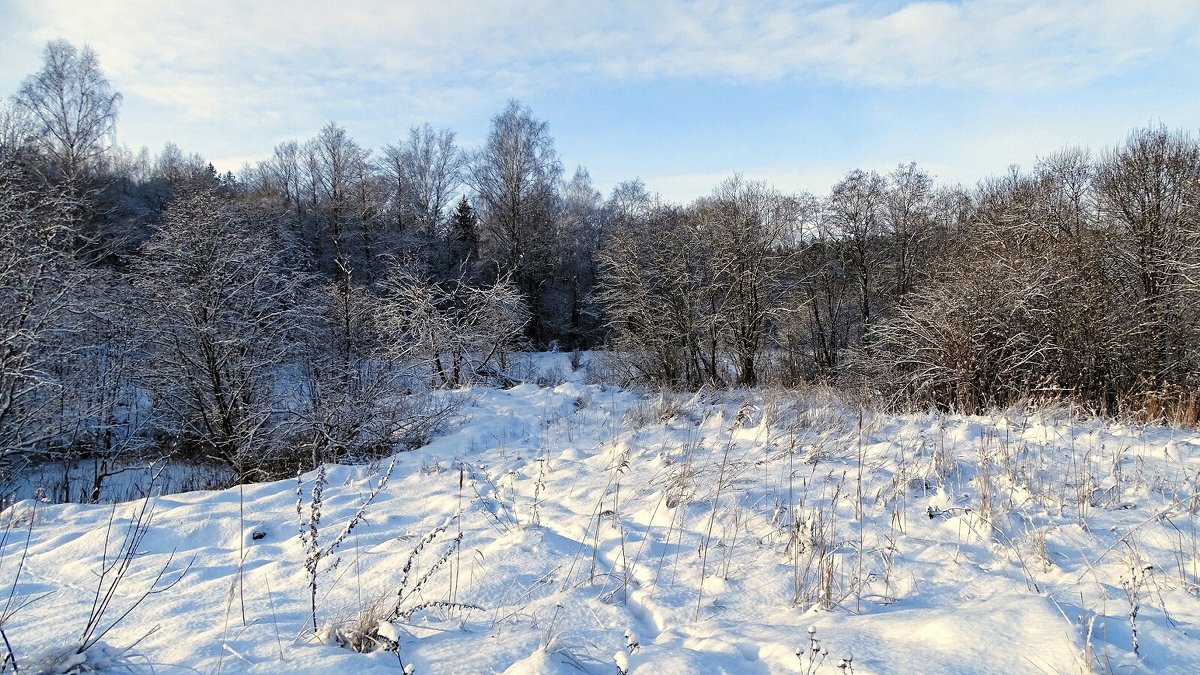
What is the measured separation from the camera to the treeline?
8.66 metres

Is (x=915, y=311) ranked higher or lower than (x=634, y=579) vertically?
higher

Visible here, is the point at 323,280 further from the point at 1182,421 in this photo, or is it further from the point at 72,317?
the point at 1182,421

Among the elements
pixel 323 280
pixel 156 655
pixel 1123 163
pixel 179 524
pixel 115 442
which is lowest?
pixel 115 442

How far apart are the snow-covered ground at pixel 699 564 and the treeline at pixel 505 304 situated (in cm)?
310

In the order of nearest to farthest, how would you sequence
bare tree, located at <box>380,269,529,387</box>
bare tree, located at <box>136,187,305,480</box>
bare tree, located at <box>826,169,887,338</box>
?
bare tree, located at <box>136,187,305,480</box>, bare tree, located at <box>380,269,529,387</box>, bare tree, located at <box>826,169,887,338</box>

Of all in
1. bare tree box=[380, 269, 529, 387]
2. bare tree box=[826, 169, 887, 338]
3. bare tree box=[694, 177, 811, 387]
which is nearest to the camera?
bare tree box=[380, 269, 529, 387]

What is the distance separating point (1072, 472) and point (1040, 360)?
5.83m

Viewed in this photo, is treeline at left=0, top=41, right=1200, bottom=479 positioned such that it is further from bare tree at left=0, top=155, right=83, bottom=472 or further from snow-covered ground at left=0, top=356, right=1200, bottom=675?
snow-covered ground at left=0, top=356, right=1200, bottom=675

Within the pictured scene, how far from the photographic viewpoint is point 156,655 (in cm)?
190

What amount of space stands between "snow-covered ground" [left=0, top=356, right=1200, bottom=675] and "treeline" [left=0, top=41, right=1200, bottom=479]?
3.10 m

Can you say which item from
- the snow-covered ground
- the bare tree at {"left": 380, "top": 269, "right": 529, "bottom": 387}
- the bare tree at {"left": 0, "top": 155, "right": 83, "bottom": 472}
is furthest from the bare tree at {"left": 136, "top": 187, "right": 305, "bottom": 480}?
the snow-covered ground

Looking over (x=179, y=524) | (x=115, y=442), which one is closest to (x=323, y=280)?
(x=115, y=442)

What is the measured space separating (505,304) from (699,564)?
15300 millimetres

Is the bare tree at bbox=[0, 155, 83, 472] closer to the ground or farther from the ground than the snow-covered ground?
farther from the ground
